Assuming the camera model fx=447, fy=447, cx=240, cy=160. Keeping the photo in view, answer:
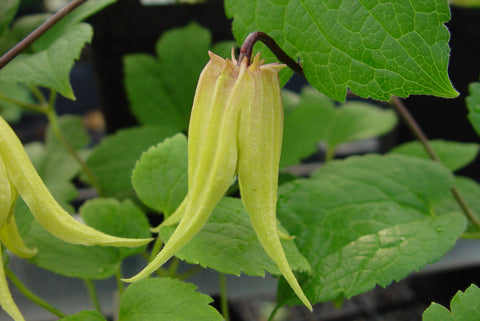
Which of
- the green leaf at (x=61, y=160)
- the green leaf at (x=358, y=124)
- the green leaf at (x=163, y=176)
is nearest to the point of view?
the green leaf at (x=163, y=176)

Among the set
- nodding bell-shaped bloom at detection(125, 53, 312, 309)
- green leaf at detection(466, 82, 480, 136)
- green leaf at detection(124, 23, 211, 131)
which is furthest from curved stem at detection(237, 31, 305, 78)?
green leaf at detection(124, 23, 211, 131)

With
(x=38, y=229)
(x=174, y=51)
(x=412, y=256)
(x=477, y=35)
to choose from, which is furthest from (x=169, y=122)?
(x=477, y=35)

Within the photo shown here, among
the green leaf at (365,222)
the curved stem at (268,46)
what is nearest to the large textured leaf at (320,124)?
the green leaf at (365,222)

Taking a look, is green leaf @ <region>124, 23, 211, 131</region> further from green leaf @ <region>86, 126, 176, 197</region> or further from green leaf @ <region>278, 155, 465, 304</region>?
green leaf @ <region>278, 155, 465, 304</region>

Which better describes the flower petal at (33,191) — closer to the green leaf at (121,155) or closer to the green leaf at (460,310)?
the green leaf at (460,310)

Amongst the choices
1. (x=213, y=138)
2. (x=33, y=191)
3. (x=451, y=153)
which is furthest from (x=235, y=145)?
(x=451, y=153)

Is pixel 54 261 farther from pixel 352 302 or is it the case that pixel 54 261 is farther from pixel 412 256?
pixel 352 302
